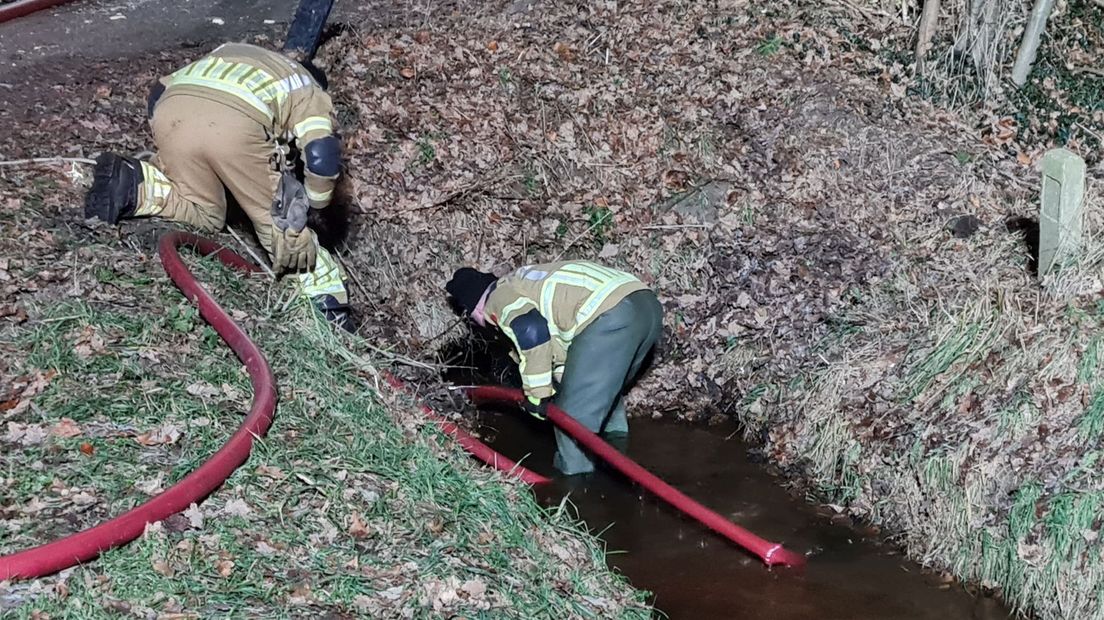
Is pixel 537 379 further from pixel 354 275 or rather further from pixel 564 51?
pixel 564 51

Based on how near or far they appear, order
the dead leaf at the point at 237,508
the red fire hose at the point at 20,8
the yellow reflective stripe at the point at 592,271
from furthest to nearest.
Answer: the red fire hose at the point at 20,8
the yellow reflective stripe at the point at 592,271
the dead leaf at the point at 237,508

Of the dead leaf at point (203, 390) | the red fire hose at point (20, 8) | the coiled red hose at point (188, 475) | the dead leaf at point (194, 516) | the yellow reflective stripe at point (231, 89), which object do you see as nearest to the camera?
the coiled red hose at point (188, 475)

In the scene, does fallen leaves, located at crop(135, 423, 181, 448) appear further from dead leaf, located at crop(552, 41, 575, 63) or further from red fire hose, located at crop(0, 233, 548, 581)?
dead leaf, located at crop(552, 41, 575, 63)

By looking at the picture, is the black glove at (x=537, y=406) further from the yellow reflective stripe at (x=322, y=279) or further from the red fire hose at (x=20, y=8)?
the red fire hose at (x=20, y=8)

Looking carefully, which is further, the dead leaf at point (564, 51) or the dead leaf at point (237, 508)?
the dead leaf at point (564, 51)

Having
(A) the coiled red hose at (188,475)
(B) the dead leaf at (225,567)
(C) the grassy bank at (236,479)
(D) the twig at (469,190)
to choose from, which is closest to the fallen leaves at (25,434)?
(C) the grassy bank at (236,479)

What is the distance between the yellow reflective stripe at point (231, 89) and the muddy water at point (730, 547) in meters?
3.19

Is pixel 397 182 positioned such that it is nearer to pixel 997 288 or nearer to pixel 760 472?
pixel 760 472

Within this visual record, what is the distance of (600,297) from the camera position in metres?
7.93

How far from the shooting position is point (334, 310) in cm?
835

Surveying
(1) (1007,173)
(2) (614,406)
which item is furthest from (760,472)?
(1) (1007,173)

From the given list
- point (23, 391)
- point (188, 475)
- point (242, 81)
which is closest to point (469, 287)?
point (242, 81)

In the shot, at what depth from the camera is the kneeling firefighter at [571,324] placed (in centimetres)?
785

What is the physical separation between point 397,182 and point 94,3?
15.4ft
